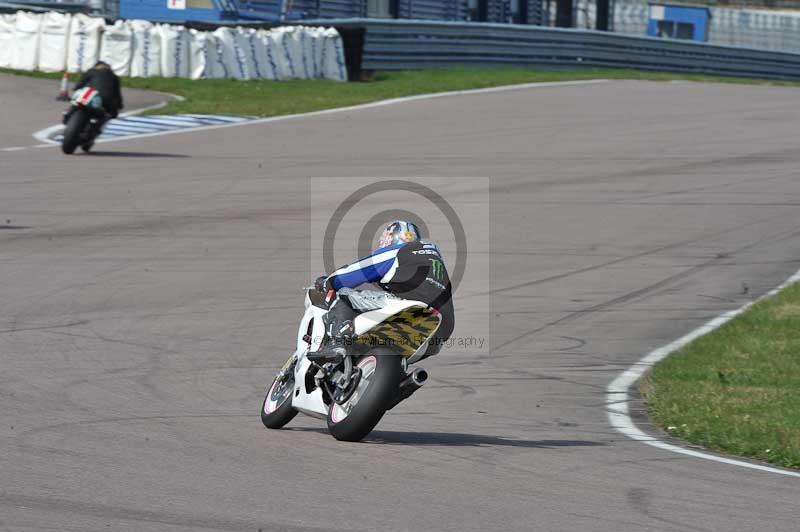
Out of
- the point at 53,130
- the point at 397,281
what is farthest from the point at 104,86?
the point at 397,281

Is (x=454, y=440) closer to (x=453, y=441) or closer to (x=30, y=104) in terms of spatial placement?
(x=453, y=441)

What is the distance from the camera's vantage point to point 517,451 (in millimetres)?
7137

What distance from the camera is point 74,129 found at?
19422mm

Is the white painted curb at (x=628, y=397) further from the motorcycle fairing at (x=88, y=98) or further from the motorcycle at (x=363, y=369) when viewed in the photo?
Result: the motorcycle fairing at (x=88, y=98)

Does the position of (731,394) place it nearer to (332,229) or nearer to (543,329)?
(543,329)

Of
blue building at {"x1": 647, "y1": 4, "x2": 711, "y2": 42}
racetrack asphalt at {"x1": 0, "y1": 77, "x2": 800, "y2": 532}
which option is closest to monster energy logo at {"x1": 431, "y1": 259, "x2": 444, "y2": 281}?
racetrack asphalt at {"x1": 0, "y1": 77, "x2": 800, "y2": 532}

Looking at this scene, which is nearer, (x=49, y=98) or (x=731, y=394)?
(x=731, y=394)

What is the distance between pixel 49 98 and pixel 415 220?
12283 millimetres

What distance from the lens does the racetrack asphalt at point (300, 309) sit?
231 inches

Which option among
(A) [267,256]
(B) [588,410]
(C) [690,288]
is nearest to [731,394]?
(B) [588,410]

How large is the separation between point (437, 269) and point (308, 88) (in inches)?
883

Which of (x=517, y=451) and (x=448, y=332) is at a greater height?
(x=448, y=332)

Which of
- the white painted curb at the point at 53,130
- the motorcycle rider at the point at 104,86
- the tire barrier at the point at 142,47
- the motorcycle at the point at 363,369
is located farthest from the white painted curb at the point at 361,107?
the motorcycle at the point at 363,369

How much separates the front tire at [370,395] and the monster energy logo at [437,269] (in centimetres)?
50
